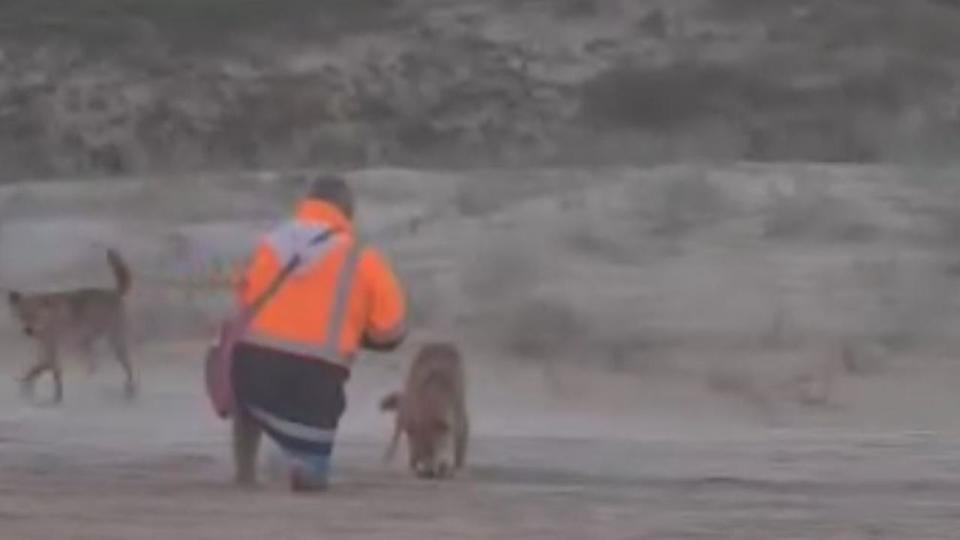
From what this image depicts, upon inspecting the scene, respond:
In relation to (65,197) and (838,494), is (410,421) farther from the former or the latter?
(65,197)

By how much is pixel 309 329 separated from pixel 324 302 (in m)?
0.14

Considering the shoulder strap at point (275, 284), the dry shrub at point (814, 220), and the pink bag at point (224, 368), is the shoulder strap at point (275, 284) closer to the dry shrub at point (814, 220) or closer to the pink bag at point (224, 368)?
the pink bag at point (224, 368)

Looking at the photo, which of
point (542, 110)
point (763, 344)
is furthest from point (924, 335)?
point (542, 110)

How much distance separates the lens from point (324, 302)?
13.1 metres

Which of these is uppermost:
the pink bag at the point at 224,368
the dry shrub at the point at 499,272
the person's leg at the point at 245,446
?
the dry shrub at the point at 499,272

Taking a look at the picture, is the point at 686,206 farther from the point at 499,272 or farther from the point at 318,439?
the point at 318,439

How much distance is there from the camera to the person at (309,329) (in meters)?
13.2

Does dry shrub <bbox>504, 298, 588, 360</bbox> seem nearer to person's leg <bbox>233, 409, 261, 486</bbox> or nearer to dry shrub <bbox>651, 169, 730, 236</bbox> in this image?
dry shrub <bbox>651, 169, 730, 236</bbox>

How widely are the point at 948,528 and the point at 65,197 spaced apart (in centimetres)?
1841

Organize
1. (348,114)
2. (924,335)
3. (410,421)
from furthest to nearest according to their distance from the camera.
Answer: (348,114) → (924,335) → (410,421)

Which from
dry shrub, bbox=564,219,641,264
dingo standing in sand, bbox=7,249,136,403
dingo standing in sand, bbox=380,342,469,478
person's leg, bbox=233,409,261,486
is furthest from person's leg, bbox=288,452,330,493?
dry shrub, bbox=564,219,641,264

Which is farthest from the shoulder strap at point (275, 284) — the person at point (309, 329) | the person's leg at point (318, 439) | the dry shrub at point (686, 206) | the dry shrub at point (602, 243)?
the dry shrub at point (686, 206)

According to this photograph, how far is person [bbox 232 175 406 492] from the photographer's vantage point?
13164mm

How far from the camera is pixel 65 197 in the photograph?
29.6m
